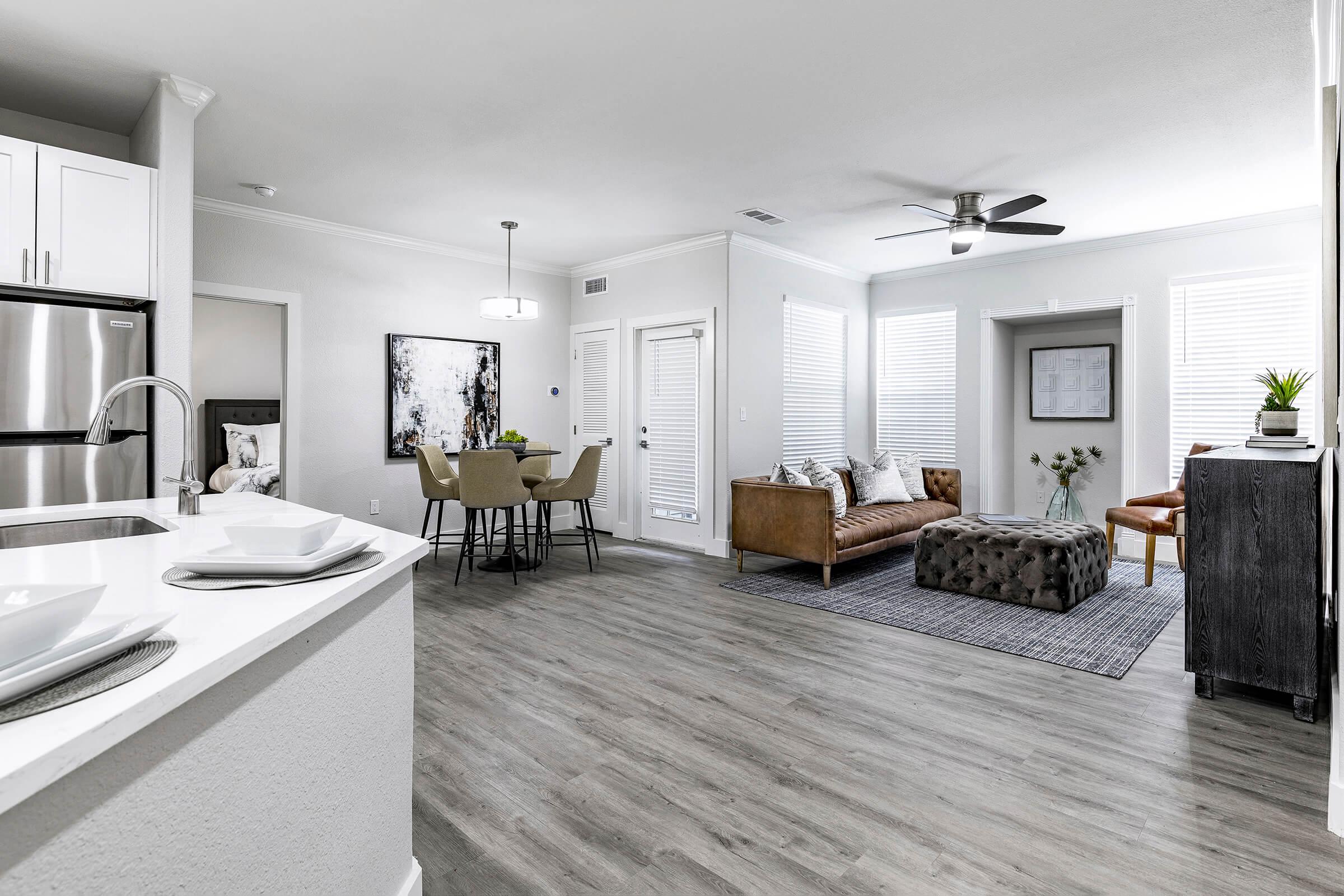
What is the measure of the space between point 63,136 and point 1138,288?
7.39 metres

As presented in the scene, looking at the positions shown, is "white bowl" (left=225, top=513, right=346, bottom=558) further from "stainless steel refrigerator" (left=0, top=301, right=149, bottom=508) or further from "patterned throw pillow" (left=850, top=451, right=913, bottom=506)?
"patterned throw pillow" (left=850, top=451, right=913, bottom=506)

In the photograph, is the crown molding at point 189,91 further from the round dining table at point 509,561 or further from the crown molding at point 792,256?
the crown molding at point 792,256

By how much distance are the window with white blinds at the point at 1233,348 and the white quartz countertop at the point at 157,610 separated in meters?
6.17

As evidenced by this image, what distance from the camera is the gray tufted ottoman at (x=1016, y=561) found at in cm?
411

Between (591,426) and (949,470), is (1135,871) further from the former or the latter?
(591,426)

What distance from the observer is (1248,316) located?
17.3ft

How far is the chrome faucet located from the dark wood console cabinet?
11.7ft

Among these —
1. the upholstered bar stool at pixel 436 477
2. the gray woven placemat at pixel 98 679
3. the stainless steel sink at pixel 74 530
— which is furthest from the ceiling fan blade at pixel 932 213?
the gray woven placemat at pixel 98 679

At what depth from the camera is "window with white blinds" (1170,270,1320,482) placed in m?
5.09

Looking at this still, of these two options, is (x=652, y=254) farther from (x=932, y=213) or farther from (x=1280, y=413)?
(x=1280, y=413)

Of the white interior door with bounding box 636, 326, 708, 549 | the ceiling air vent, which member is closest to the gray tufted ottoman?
the white interior door with bounding box 636, 326, 708, 549

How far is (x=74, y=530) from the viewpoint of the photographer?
204cm

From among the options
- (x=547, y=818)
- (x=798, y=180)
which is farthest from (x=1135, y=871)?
(x=798, y=180)

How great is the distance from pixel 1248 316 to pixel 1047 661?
3.84 m
